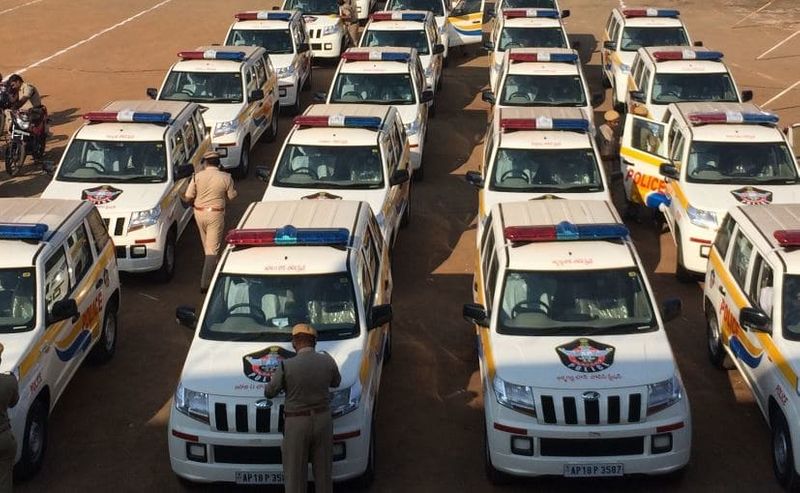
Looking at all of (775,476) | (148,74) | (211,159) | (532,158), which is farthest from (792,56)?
(775,476)

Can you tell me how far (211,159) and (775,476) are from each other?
304 inches

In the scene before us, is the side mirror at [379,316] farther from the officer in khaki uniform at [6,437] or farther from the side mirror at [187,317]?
the officer in khaki uniform at [6,437]

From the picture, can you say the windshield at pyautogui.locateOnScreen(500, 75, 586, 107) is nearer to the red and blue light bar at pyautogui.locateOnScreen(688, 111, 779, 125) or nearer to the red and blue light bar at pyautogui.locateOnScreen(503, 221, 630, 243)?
the red and blue light bar at pyautogui.locateOnScreen(688, 111, 779, 125)

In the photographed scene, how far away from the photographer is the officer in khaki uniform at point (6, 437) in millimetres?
8828

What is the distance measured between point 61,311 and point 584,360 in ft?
15.1

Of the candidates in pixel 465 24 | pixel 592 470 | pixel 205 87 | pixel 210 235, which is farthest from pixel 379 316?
pixel 465 24

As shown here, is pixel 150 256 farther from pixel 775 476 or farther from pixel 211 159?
pixel 775 476

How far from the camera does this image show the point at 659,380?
9.90m

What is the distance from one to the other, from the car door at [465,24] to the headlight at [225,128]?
11.9m

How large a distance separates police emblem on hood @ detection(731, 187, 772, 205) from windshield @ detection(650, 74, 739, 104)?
5298 mm

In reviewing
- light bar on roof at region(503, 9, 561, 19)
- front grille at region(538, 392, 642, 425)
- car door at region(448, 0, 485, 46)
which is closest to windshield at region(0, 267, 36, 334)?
front grille at region(538, 392, 642, 425)

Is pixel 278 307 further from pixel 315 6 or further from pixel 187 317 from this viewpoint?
pixel 315 6

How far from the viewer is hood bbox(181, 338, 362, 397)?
32.4 ft

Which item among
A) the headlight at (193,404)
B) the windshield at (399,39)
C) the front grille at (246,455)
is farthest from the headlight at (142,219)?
the windshield at (399,39)
